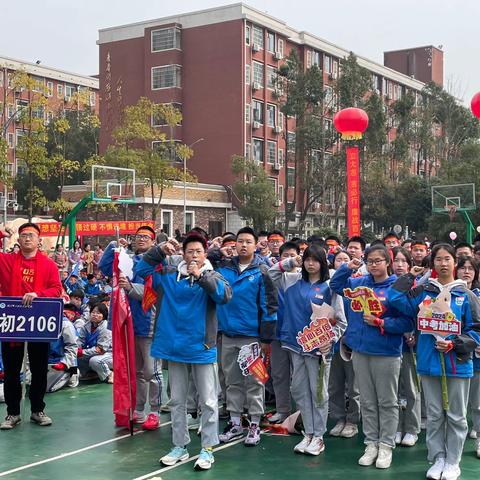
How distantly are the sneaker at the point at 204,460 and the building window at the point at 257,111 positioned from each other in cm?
3628

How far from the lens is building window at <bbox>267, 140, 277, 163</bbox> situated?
41.5 meters

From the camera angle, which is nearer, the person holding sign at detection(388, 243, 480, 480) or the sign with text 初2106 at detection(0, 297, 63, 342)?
the person holding sign at detection(388, 243, 480, 480)

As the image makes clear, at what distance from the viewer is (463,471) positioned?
508 cm

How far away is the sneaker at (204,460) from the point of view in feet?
16.8

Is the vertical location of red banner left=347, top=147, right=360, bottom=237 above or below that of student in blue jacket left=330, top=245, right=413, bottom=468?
above

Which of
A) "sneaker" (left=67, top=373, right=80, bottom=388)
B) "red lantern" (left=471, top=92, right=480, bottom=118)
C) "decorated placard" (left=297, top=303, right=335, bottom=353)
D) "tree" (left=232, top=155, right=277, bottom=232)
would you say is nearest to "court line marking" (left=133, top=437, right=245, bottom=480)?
"decorated placard" (left=297, top=303, right=335, bottom=353)

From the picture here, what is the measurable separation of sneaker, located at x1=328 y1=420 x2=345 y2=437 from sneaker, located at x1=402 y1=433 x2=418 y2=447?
0.59 m

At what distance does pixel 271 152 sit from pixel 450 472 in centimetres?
3766

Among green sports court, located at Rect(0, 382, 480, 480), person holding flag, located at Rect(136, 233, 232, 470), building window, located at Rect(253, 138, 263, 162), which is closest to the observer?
green sports court, located at Rect(0, 382, 480, 480)

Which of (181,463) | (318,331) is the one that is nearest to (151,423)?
(181,463)

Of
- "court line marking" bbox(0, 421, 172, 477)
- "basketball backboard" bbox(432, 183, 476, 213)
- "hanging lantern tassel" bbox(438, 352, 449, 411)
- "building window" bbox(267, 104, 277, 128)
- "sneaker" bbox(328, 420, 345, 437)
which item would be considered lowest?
"court line marking" bbox(0, 421, 172, 477)

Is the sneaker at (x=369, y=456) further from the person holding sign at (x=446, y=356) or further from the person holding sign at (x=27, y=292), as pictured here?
the person holding sign at (x=27, y=292)

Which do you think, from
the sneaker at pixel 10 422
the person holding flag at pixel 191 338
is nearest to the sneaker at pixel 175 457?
the person holding flag at pixel 191 338

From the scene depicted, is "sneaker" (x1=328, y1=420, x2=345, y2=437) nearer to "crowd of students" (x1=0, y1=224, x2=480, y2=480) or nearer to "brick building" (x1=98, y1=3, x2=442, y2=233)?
"crowd of students" (x1=0, y1=224, x2=480, y2=480)
